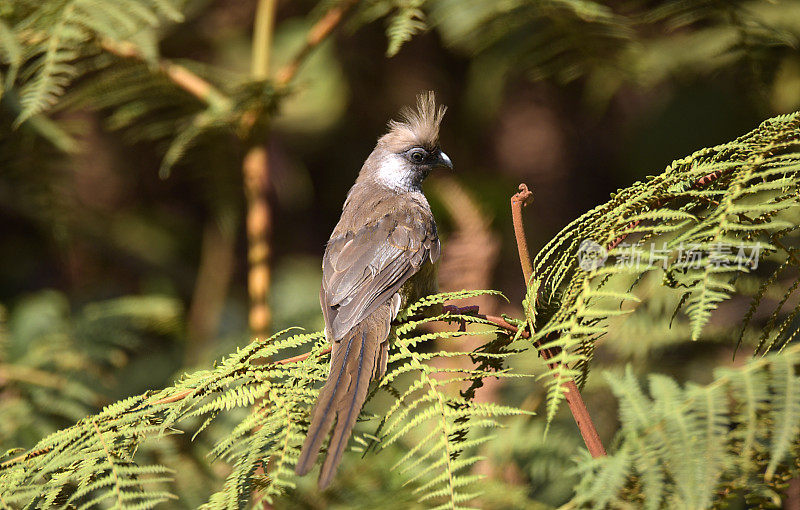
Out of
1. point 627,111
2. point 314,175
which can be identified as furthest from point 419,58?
point 627,111

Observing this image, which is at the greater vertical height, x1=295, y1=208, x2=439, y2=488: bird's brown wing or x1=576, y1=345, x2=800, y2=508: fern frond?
x1=295, y1=208, x2=439, y2=488: bird's brown wing

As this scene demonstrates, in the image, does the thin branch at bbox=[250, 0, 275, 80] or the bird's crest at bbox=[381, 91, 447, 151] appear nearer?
the thin branch at bbox=[250, 0, 275, 80]

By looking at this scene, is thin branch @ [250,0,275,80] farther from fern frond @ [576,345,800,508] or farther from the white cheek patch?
fern frond @ [576,345,800,508]

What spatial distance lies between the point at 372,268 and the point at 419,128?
3.83 ft

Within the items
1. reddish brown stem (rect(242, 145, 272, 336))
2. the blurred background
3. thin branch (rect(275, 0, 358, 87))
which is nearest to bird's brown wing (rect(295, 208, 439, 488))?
reddish brown stem (rect(242, 145, 272, 336))

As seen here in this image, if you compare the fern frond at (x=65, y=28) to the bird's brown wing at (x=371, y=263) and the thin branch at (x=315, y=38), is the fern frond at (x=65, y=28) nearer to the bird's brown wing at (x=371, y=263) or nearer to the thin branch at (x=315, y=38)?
the thin branch at (x=315, y=38)

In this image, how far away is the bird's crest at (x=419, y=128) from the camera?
3.51 meters

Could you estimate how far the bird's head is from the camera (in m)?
3.52

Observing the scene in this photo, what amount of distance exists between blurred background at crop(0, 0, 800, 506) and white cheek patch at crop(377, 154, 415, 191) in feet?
0.81

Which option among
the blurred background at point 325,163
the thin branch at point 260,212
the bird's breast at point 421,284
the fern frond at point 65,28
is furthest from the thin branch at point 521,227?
the fern frond at point 65,28

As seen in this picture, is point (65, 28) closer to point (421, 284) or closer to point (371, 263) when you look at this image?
point (371, 263)

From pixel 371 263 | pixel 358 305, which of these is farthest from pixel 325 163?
pixel 358 305

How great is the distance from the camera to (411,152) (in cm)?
356

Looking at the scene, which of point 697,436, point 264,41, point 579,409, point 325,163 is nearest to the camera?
point 697,436
